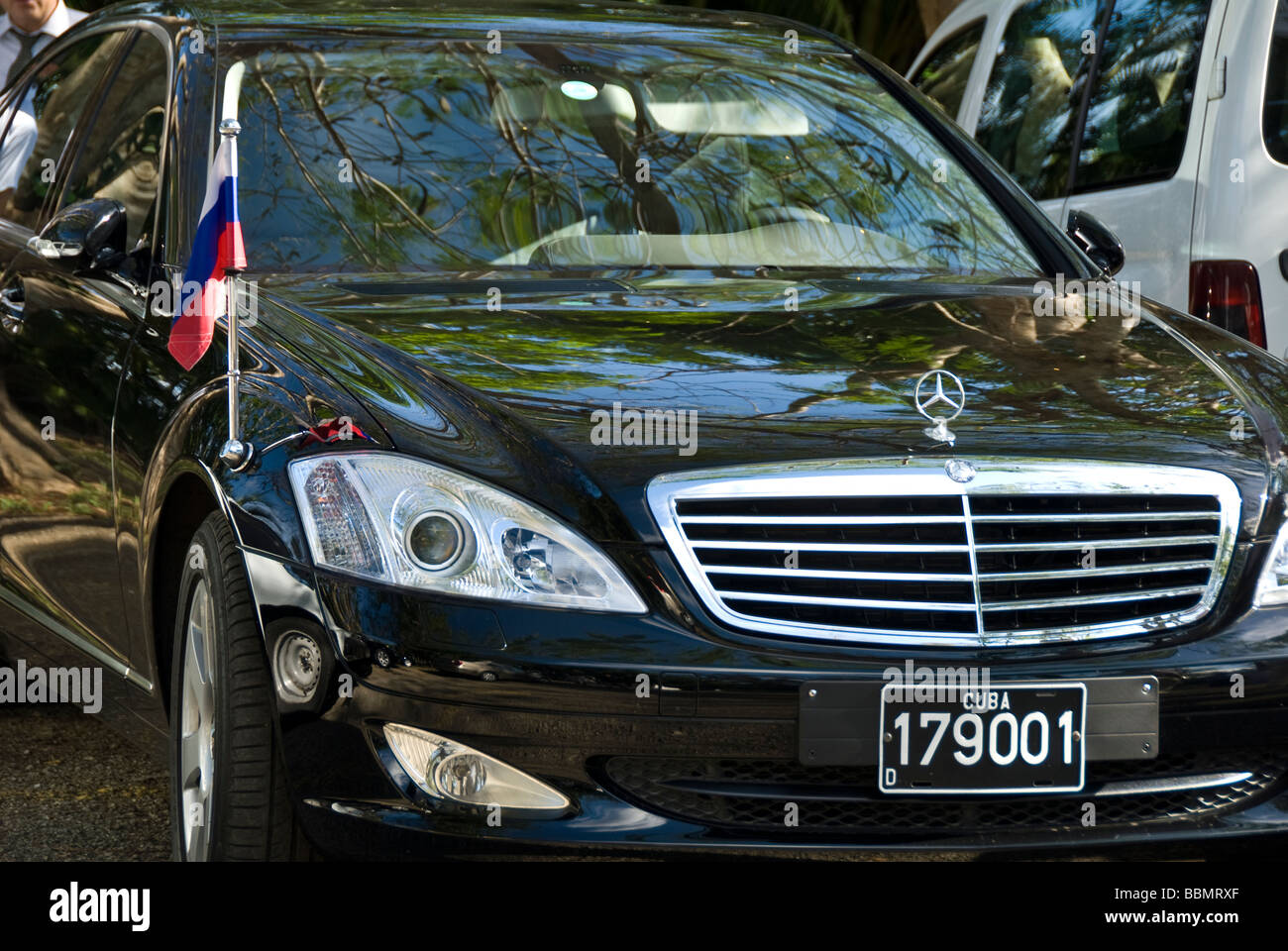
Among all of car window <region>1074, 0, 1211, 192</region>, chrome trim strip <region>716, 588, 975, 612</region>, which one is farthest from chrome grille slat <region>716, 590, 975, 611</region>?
car window <region>1074, 0, 1211, 192</region>

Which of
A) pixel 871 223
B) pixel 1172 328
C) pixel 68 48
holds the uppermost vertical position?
pixel 68 48

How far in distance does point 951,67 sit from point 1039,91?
37.7 inches

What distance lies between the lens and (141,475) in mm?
3609

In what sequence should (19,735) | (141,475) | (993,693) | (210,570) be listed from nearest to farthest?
(993,693) < (210,570) < (141,475) < (19,735)

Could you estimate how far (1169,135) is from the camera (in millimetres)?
5879

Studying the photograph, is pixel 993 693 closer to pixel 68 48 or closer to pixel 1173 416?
pixel 1173 416

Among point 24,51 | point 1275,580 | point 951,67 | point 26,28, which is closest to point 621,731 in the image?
point 1275,580

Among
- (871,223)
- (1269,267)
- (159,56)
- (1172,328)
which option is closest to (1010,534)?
(1172,328)

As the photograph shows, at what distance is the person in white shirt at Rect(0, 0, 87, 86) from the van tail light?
513cm

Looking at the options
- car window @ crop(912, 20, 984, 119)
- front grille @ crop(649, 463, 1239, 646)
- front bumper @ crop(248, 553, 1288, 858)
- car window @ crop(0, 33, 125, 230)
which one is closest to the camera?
front bumper @ crop(248, 553, 1288, 858)

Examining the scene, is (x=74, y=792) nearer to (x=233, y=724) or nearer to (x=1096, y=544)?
(x=233, y=724)

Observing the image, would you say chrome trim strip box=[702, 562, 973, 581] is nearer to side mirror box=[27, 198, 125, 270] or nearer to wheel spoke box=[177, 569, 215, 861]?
wheel spoke box=[177, 569, 215, 861]

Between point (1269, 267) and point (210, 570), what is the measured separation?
3.29 m

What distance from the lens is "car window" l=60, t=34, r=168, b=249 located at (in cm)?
418
